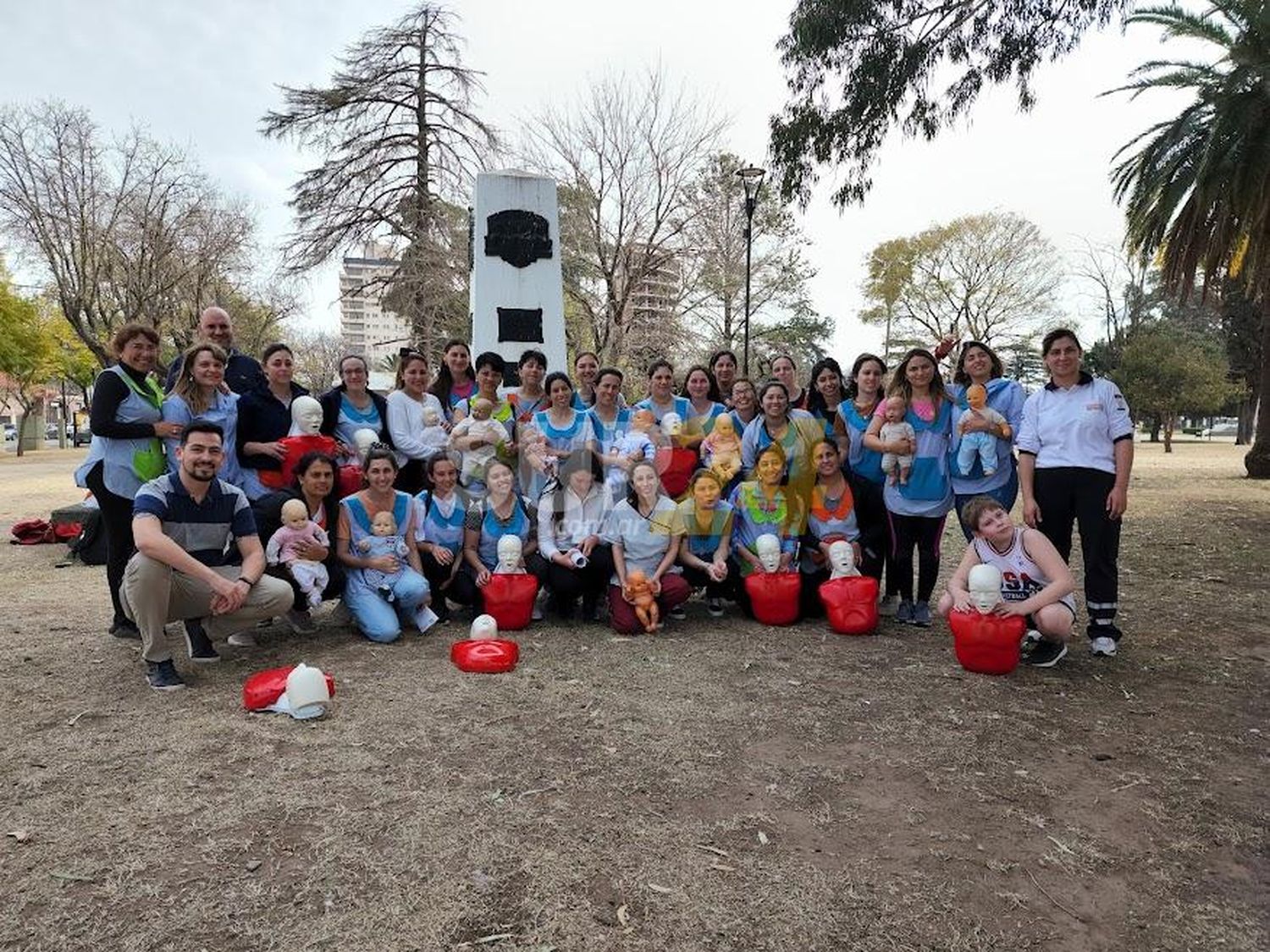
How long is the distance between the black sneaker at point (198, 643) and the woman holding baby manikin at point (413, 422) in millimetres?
1469

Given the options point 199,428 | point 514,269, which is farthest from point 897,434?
point 514,269

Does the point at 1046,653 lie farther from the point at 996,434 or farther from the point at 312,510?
the point at 312,510

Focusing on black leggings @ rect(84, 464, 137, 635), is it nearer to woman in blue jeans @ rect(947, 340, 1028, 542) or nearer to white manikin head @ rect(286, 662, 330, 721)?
white manikin head @ rect(286, 662, 330, 721)

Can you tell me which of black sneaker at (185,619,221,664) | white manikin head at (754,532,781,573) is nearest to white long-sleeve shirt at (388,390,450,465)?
black sneaker at (185,619,221,664)

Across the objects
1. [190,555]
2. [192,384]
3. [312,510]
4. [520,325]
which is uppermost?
[520,325]

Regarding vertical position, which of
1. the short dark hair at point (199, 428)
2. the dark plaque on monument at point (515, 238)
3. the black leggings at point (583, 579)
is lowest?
the black leggings at point (583, 579)

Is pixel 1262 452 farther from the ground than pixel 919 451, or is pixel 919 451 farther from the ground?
pixel 919 451

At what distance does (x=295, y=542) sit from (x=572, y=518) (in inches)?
62.0

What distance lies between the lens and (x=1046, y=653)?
3941mm

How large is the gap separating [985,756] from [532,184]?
292 inches

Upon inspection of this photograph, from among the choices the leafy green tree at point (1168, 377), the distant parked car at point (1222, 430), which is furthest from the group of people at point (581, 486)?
the distant parked car at point (1222, 430)

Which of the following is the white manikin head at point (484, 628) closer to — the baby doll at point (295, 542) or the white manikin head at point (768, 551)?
the baby doll at point (295, 542)

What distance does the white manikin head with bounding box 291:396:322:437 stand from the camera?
445 cm

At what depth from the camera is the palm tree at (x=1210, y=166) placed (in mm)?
9805
